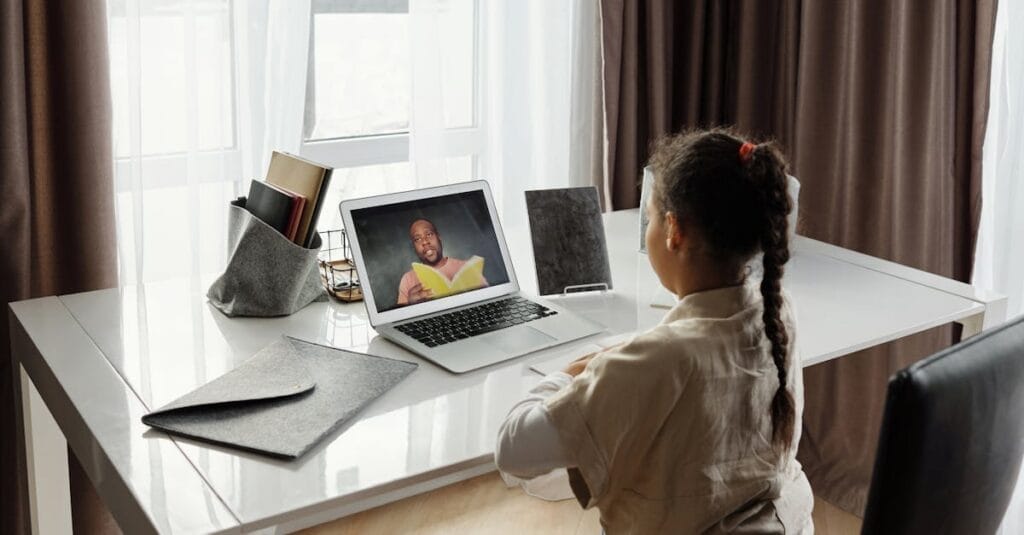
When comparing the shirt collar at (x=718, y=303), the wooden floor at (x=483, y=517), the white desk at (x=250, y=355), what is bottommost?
the wooden floor at (x=483, y=517)

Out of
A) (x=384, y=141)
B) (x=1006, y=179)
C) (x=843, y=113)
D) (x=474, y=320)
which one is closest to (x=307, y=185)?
(x=474, y=320)

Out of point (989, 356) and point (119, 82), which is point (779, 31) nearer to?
point (119, 82)

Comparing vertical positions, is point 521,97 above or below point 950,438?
above

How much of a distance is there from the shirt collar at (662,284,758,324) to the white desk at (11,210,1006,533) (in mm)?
297

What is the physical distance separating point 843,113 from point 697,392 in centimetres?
151

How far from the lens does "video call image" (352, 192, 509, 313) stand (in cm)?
165

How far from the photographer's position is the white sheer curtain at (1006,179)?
7.23 ft

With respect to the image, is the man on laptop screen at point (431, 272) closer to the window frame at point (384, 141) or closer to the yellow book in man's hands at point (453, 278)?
the yellow book in man's hands at point (453, 278)

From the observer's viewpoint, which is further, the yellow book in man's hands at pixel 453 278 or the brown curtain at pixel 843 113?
the brown curtain at pixel 843 113

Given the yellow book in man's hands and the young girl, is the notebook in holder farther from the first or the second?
the young girl

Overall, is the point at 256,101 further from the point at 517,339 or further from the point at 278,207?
the point at 517,339

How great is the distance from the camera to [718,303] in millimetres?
1197

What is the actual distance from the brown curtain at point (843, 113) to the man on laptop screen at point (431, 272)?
0.92 meters

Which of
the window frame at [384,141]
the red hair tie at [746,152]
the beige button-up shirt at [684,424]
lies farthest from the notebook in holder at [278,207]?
the red hair tie at [746,152]
